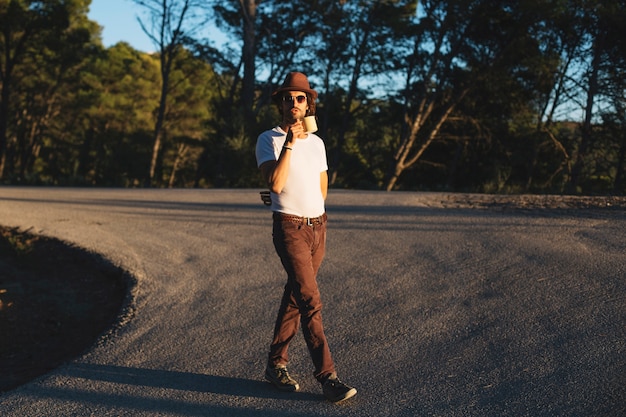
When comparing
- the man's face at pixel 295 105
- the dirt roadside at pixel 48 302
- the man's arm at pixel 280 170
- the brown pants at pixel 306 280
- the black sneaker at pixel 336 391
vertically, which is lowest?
the dirt roadside at pixel 48 302

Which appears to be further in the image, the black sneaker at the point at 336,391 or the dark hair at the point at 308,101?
the dark hair at the point at 308,101

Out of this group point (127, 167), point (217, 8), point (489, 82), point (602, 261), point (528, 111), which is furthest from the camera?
point (127, 167)

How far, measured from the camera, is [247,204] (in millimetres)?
12086

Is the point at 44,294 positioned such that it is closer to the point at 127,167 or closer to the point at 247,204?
the point at 247,204

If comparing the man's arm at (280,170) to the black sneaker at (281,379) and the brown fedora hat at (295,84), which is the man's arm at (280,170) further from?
the black sneaker at (281,379)

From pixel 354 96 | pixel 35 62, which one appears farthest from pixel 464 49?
pixel 35 62

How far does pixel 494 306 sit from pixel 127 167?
41.2 meters

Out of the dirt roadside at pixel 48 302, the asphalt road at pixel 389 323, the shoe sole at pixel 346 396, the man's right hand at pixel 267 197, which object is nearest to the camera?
the shoe sole at pixel 346 396

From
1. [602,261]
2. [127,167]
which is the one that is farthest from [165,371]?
[127,167]

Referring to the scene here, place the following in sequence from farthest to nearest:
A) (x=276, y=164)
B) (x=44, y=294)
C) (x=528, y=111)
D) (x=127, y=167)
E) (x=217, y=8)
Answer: (x=127, y=167), (x=217, y=8), (x=528, y=111), (x=44, y=294), (x=276, y=164)

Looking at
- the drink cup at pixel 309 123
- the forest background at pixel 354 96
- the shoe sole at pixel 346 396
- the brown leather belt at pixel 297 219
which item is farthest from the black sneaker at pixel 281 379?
the forest background at pixel 354 96

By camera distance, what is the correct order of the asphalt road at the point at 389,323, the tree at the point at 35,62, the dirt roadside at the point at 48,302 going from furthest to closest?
the tree at the point at 35,62 < the dirt roadside at the point at 48,302 < the asphalt road at the point at 389,323

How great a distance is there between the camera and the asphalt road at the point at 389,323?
3.61 metres

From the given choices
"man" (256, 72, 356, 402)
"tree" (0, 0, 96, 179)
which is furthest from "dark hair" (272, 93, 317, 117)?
"tree" (0, 0, 96, 179)
